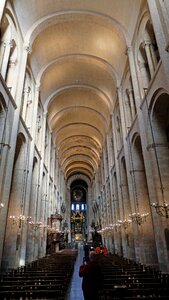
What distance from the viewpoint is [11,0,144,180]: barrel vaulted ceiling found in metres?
15.5

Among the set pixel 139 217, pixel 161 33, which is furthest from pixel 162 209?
pixel 161 33

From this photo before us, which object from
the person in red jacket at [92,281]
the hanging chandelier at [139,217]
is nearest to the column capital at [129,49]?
the hanging chandelier at [139,217]

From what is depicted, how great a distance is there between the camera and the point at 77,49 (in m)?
19.5

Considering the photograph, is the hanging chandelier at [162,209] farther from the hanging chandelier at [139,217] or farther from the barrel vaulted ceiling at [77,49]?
the barrel vaulted ceiling at [77,49]

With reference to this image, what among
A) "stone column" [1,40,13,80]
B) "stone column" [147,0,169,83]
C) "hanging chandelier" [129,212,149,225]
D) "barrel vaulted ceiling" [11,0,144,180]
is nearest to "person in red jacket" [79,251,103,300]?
"stone column" [147,0,169,83]

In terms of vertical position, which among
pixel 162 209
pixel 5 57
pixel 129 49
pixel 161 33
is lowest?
A: pixel 162 209

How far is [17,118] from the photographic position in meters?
13.1

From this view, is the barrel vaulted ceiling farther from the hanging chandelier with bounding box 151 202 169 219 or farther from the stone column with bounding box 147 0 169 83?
the hanging chandelier with bounding box 151 202 169 219

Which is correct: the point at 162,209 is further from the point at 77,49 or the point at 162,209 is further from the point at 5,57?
the point at 77,49

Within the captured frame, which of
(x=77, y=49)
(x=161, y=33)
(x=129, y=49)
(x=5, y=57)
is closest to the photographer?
(x=161, y=33)

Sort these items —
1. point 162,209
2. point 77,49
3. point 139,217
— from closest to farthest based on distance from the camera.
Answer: point 162,209 → point 139,217 → point 77,49

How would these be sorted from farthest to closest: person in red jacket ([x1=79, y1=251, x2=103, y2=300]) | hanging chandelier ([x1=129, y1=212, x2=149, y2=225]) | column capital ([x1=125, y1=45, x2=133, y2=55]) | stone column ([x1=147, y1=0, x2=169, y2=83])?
column capital ([x1=125, y1=45, x2=133, y2=55])
hanging chandelier ([x1=129, y1=212, x2=149, y2=225])
stone column ([x1=147, y1=0, x2=169, y2=83])
person in red jacket ([x1=79, y1=251, x2=103, y2=300])

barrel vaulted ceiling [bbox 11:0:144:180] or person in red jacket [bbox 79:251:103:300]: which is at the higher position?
barrel vaulted ceiling [bbox 11:0:144:180]

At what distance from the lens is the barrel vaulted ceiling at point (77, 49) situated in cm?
1554
